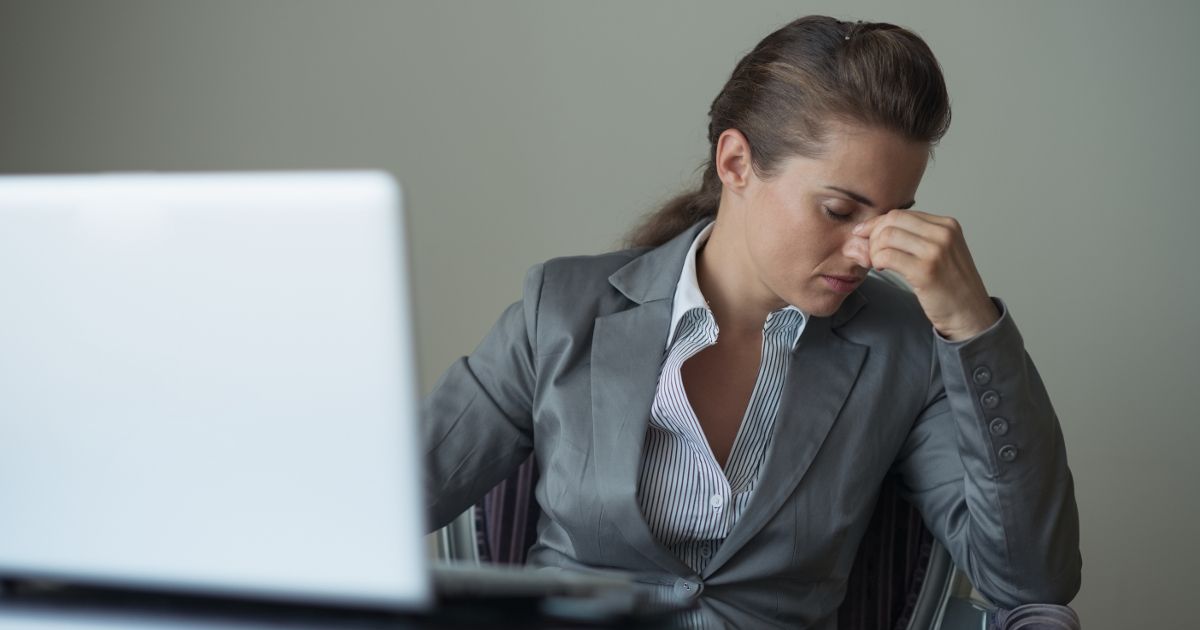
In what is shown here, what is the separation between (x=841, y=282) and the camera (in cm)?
119

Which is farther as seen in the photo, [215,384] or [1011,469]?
[1011,469]

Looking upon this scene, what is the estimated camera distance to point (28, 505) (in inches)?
21.9

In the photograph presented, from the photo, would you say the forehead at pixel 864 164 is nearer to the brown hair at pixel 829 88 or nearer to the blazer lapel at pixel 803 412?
the brown hair at pixel 829 88

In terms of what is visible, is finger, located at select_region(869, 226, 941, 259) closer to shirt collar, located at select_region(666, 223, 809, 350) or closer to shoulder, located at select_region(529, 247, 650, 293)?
shirt collar, located at select_region(666, 223, 809, 350)

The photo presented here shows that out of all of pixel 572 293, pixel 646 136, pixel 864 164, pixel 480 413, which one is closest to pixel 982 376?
pixel 864 164

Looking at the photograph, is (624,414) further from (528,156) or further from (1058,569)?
(528,156)

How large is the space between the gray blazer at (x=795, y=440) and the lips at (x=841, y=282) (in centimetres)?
Answer: 9

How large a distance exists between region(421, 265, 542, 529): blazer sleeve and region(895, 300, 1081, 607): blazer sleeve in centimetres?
57

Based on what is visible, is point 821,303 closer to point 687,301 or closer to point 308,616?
point 687,301

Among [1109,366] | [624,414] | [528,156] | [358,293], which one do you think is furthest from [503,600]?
[1109,366]

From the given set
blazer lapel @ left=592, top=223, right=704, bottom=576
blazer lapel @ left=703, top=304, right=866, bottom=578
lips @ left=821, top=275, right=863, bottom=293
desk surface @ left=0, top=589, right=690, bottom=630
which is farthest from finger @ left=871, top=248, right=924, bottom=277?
desk surface @ left=0, top=589, right=690, bottom=630

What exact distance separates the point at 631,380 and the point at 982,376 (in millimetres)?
445

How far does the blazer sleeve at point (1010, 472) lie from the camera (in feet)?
3.46

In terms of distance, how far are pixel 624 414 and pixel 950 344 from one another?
1.39ft
